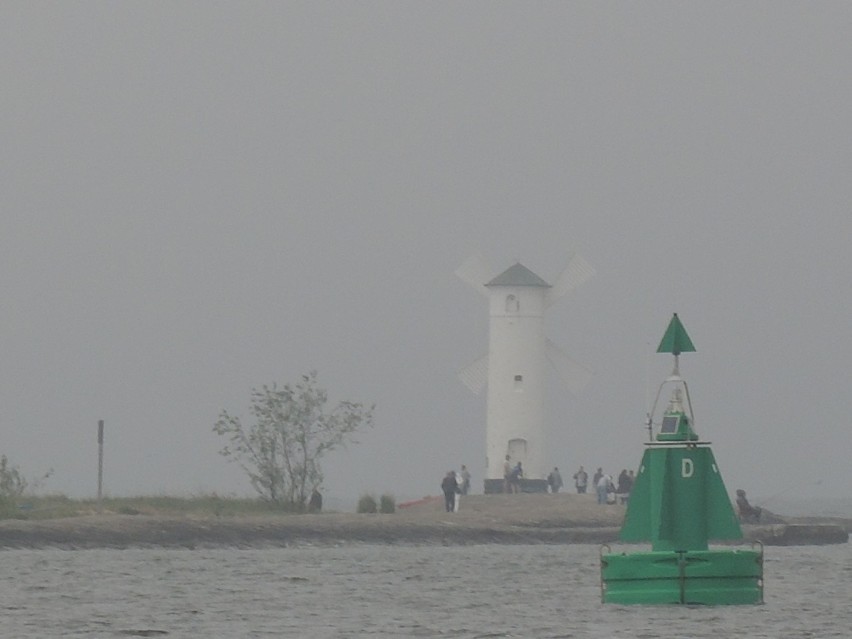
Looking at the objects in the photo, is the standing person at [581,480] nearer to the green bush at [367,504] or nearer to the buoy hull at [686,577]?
the green bush at [367,504]

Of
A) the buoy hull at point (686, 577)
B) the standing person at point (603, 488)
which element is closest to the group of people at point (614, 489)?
the standing person at point (603, 488)

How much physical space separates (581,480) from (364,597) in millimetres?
30782

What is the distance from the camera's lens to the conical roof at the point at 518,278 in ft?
212

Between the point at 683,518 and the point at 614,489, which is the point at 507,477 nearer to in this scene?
the point at 614,489

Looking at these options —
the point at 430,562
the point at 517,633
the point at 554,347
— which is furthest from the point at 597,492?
the point at 517,633

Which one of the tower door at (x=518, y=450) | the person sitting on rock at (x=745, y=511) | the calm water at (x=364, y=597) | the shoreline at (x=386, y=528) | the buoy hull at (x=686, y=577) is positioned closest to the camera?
the calm water at (x=364, y=597)

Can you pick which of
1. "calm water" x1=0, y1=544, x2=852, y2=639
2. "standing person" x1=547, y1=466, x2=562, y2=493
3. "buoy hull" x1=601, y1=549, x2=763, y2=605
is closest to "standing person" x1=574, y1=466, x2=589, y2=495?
→ "standing person" x1=547, y1=466, x2=562, y2=493

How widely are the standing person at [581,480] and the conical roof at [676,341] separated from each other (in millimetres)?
33714

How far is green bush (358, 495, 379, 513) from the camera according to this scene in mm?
57938

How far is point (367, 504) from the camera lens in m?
58.2

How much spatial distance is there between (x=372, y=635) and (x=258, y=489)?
29968mm

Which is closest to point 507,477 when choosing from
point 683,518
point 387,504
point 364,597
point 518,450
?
point 518,450

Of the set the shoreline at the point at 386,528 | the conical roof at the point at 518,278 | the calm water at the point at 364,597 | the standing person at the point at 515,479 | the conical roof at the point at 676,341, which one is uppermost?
the conical roof at the point at 518,278

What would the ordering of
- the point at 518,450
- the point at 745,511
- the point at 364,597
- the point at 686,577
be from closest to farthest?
the point at 686,577
the point at 364,597
the point at 745,511
the point at 518,450
